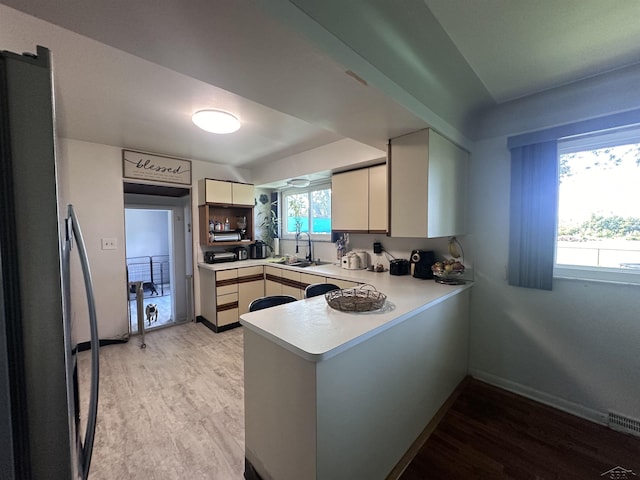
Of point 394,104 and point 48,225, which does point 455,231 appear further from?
point 48,225

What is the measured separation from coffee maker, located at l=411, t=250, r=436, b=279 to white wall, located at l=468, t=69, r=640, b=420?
1.22 ft

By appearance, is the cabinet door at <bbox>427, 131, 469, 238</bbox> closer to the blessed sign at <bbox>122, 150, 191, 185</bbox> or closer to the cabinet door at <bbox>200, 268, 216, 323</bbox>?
the cabinet door at <bbox>200, 268, 216, 323</bbox>

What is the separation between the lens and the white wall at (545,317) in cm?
182

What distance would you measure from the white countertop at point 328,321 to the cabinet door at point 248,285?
2199mm

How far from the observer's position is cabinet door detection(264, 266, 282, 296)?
3.63 metres

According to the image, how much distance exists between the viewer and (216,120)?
2.21 m

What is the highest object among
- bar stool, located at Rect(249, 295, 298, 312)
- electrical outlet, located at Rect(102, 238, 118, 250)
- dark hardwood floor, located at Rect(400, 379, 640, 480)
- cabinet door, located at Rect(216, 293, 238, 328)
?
electrical outlet, located at Rect(102, 238, 118, 250)

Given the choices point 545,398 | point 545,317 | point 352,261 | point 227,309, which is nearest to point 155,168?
Result: point 227,309

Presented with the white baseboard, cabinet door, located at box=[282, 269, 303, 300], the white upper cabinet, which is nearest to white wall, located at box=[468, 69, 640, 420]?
the white baseboard

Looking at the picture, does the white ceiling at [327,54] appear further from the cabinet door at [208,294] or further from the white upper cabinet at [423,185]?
the cabinet door at [208,294]

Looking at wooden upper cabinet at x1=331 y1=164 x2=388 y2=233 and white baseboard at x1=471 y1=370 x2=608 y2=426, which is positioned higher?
wooden upper cabinet at x1=331 y1=164 x2=388 y2=233

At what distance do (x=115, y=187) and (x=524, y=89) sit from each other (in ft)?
14.2

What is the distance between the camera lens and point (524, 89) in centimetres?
199

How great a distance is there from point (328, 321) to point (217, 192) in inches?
120
